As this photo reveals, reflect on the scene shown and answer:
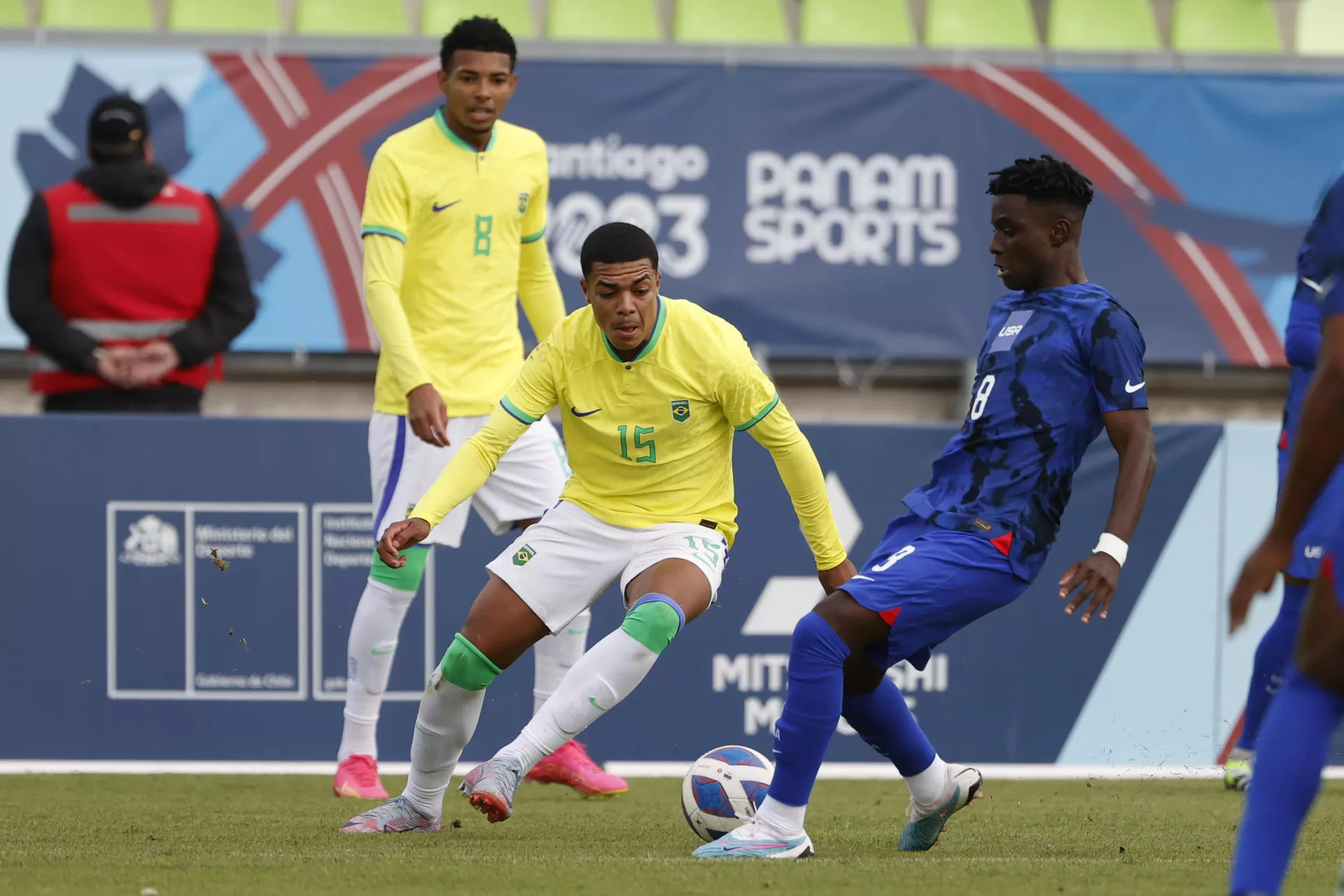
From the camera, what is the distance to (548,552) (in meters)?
5.18

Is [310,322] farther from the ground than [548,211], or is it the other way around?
[548,211]

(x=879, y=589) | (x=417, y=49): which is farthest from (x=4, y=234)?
(x=879, y=589)

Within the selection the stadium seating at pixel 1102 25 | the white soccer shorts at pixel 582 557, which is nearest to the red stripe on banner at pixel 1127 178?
the stadium seating at pixel 1102 25

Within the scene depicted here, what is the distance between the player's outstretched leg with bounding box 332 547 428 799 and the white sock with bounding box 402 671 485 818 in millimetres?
1220

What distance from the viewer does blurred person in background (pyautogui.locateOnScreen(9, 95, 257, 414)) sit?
7.41 meters

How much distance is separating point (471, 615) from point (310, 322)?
4.98 metres

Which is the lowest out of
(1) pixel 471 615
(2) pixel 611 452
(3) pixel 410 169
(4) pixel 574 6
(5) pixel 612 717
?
(5) pixel 612 717

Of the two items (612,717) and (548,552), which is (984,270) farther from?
(548,552)

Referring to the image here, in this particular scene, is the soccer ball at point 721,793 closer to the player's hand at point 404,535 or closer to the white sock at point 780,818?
the white sock at point 780,818

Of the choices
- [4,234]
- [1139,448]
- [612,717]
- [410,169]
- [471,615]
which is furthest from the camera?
[4,234]

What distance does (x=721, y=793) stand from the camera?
16.6 feet

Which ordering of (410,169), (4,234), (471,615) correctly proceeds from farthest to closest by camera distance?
(4,234) → (410,169) → (471,615)

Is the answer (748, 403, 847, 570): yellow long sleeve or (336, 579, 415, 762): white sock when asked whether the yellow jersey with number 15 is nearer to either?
(336, 579, 415, 762): white sock

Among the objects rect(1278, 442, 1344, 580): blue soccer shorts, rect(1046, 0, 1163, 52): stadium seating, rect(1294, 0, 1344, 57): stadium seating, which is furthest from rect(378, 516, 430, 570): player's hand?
rect(1294, 0, 1344, 57): stadium seating
